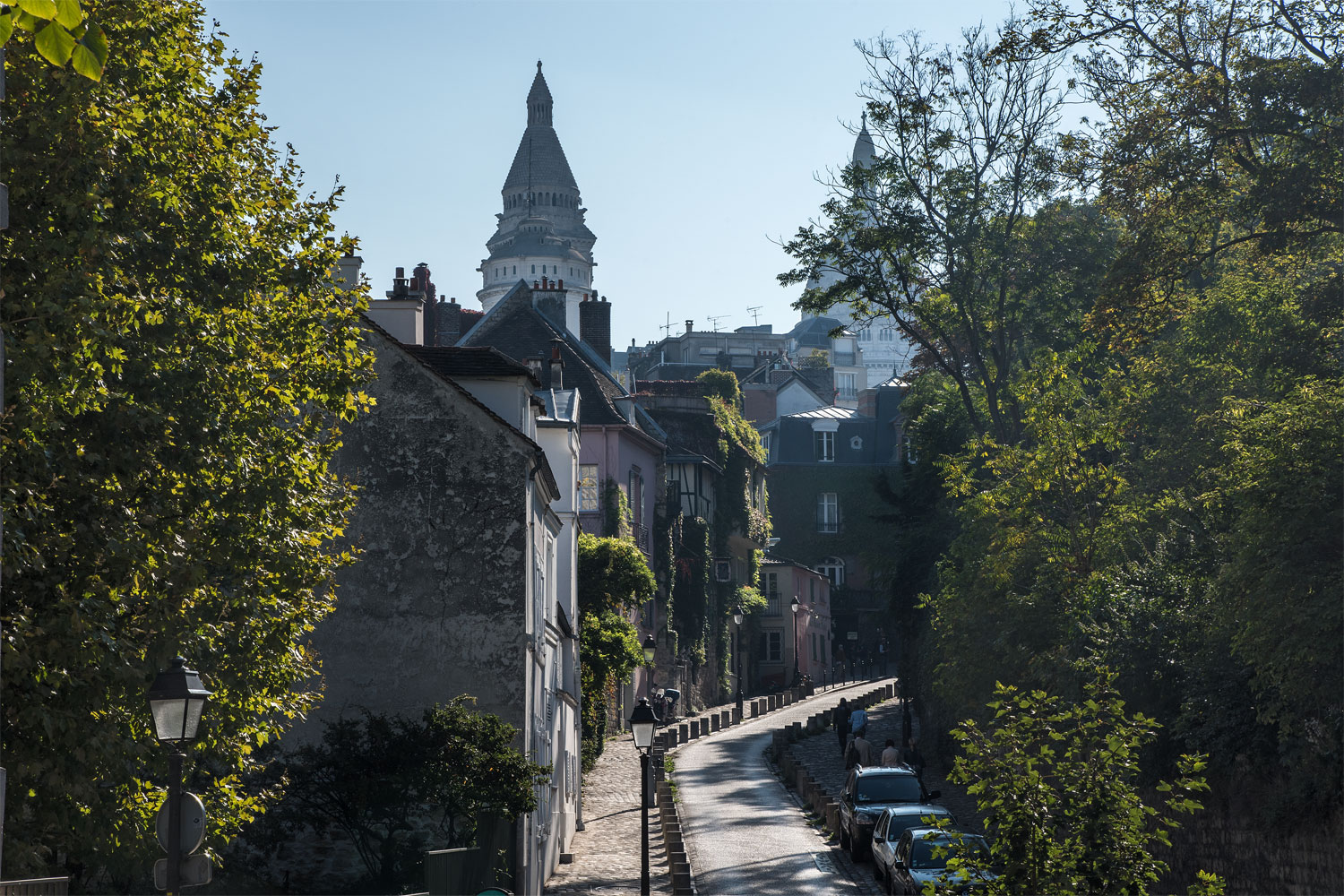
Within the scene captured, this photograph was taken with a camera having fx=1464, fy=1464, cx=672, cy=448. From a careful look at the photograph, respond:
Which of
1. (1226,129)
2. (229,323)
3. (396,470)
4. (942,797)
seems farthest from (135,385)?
(942,797)

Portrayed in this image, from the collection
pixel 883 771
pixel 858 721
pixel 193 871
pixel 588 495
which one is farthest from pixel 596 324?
pixel 193 871

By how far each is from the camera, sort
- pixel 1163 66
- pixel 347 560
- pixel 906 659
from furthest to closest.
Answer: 1. pixel 906 659
2. pixel 1163 66
3. pixel 347 560

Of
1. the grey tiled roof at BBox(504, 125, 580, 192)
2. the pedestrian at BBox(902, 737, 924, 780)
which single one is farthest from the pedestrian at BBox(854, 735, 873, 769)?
the grey tiled roof at BBox(504, 125, 580, 192)

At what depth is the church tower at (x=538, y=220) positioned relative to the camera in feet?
512

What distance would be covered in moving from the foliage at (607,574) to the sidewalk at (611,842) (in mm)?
4352

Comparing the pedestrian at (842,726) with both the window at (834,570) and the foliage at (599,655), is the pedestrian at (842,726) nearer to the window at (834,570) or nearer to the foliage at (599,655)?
the foliage at (599,655)

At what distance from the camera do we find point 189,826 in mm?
10188

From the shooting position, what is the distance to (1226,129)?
74.5ft

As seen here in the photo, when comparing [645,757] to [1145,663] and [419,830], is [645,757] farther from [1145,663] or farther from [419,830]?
[1145,663]

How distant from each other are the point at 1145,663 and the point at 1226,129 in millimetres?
8361

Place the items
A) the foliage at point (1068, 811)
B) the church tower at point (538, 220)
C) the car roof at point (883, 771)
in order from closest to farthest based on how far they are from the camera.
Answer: the foliage at point (1068, 811), the car roof at point (883, 771), the church tower at point (538, 220)

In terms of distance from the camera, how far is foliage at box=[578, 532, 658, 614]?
35625 millimetres

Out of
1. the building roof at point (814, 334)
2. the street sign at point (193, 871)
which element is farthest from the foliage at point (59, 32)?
the building roof at point (814, 334)

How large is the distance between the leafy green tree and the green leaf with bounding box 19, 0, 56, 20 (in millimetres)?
29570
